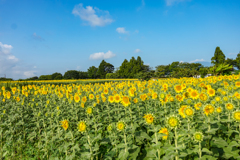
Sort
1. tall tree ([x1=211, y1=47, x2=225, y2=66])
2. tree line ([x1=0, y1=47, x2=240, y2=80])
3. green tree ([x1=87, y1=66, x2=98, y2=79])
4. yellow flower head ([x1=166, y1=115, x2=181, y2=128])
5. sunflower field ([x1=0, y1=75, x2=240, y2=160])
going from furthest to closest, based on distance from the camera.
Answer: green tree ([x1=87, y1=66, x2=98, y2=79]) < tall tree ([x1=211, y1=47, x2=225, y2=66]) < tree line ([x1=0, y1=47, x2=240, y2=80]) < sunflower field ([x1=0, y1=75, x2=240, y2=160]) < yellow flower head ([x1=166, y1=115, x2=181, y2=128])

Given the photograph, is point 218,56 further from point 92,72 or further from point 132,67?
point 92,72

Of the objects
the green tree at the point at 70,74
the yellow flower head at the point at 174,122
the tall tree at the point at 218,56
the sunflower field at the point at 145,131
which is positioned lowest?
the sunflower field at the point at 145,131

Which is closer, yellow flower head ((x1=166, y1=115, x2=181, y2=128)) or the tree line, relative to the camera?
yellow flower head ((x1=166, y1=115, x2=181, y2=128))

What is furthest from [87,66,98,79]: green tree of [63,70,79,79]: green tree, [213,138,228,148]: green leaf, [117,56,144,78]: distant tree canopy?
[213,138,228,148]: green leaf

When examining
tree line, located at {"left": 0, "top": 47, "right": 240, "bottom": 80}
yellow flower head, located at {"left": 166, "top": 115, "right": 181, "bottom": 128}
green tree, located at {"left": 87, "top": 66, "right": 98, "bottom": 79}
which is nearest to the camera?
yellow flower head, located at {"left": 166, "top": 115, "right": 181, "bottom": 128}

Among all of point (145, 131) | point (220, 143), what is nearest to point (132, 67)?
point (145, 131)

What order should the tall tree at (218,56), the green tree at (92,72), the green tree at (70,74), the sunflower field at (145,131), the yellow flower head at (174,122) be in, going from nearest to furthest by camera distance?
the yellow flower head at (174,122) → the sunflower field at (145,131) → the tall tree at (218,56) → the green tree at (70,74) → the green tree at (92,72)

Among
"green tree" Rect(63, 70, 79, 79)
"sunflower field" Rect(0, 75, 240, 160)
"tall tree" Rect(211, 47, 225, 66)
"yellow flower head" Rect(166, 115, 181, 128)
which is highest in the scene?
"tall tree" Rect(211, 47, 225, 66)

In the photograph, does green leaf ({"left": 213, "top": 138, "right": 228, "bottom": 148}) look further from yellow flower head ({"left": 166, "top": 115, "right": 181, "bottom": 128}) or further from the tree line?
the tree line

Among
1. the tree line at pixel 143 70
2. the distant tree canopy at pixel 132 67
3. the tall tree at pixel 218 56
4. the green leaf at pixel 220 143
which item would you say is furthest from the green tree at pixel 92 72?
the green leaf at pixel 220 143

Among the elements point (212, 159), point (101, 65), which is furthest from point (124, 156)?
point (101, 65)

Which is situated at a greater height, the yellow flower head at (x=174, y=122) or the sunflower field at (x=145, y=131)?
the yellow flower head at (x=174, y=122)

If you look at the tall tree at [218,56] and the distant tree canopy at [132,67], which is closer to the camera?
the tall tree at [218,56]

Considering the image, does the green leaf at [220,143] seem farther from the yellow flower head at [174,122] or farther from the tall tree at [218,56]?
the tall tree at [218,56]
